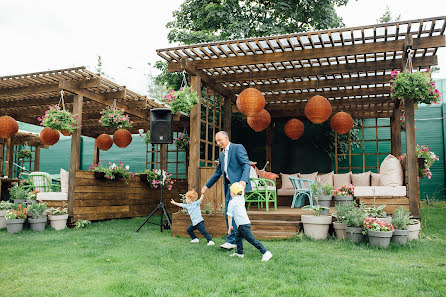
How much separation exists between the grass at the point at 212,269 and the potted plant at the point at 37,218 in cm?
113

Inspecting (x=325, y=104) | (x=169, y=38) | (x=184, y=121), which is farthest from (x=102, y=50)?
(x=325, y=104)

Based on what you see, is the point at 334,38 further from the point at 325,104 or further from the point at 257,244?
the point at 257,244

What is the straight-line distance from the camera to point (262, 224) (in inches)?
224

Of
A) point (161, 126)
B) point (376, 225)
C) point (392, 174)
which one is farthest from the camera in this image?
point (161, 126)

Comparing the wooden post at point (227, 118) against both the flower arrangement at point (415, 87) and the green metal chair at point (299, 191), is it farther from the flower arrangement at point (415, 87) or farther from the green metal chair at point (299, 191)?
the flower arrangement at point (415, 87)

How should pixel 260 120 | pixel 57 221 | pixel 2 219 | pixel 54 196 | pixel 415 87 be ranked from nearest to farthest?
1. pixel 415 87
2. pixel 57 221
3. pixel 2 219
4. pixel 54 196
5. pixel 260 120

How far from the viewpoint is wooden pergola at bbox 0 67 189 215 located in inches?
288

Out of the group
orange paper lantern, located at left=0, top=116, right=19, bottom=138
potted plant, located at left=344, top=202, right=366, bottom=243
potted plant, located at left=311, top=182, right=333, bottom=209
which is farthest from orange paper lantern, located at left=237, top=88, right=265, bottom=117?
orange paper lantern, located at left=0, top=116, right=19, bottom=138

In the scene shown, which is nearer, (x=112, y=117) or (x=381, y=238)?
(x=381, y=238)

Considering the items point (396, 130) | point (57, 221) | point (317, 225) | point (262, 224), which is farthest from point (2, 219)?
point (396, 130)

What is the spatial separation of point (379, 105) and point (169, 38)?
682 centimetres

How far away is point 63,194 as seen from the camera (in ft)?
25.0

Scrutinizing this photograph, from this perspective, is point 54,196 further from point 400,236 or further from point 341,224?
point 400,236

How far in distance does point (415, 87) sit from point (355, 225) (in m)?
2.14
